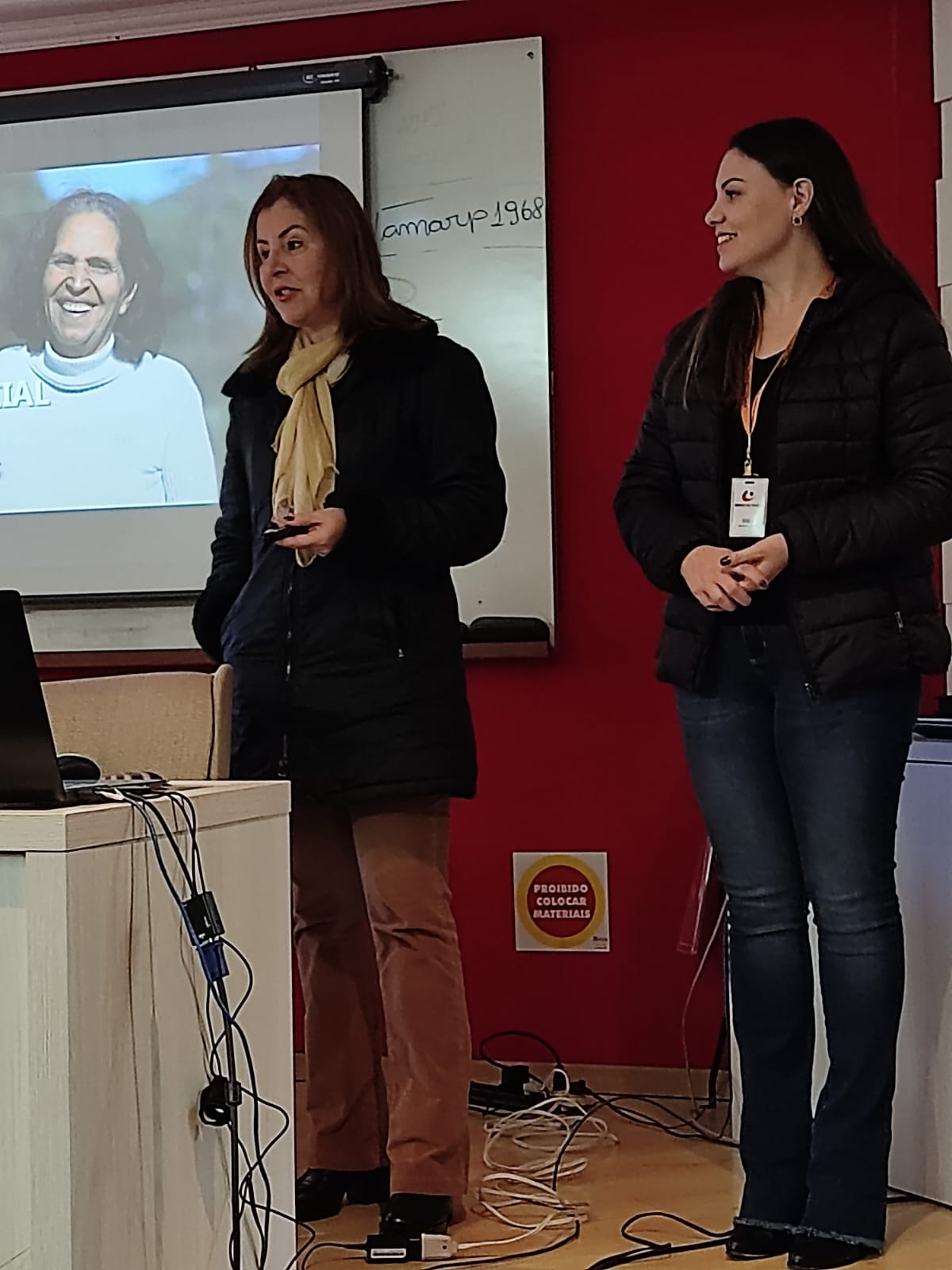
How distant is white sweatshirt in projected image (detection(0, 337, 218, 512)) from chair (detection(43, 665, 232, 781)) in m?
1.41

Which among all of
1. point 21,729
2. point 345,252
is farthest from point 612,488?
point 21,729

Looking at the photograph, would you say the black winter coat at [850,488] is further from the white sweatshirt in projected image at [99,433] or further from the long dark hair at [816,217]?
the white sweatshirt in projected image at [99,433]

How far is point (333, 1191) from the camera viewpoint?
7.11 ft

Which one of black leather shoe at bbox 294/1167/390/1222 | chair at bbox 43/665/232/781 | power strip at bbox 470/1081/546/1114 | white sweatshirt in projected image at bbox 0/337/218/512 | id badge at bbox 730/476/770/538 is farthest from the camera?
white sweatshirt in projected image at bbox 0/337/218/512

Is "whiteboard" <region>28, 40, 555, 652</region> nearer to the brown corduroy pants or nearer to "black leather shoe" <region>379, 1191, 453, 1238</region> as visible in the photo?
the brown corduroy pants

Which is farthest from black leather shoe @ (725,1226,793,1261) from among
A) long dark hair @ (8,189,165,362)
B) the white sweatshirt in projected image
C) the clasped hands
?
long dark hair @ (8,189,165,362)

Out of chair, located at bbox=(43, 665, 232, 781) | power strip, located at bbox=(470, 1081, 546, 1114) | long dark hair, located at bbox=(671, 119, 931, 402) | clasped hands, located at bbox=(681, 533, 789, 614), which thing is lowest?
power strip, located at bbox=(470, 1081, 546, 1114)

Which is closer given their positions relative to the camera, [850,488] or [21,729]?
[21,729]

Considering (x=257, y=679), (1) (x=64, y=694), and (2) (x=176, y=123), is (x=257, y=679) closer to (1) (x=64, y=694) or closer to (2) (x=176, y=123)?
(1) (x=64, y=694)

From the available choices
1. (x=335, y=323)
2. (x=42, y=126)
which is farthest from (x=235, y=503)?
(x=42, y=126)

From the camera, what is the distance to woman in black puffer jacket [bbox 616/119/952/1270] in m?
1.87

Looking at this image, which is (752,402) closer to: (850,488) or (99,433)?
(850,488)

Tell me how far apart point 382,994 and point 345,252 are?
1.05 m

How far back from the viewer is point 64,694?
1856mm
